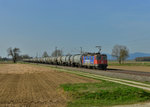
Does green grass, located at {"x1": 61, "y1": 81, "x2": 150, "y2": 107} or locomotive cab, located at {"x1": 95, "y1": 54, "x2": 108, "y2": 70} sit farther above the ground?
locomotive cab, located at {"x1": 95, "y1": 54, "x2": 108, "y2": 70}

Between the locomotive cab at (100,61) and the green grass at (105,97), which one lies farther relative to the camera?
the locomotive cab at (100,61)

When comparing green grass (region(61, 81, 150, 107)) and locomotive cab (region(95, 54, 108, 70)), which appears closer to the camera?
green grass (region(61, 81, 150, 107))

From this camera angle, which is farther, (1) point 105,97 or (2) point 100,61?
(2) point 100,61

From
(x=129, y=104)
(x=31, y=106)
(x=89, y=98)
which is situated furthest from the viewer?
(x=89, y=98)

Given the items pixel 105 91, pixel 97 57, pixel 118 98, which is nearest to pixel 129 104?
pixel 118 98

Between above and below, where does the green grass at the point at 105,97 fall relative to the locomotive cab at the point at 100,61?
below

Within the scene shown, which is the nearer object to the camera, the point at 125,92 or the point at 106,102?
the point at 106,102

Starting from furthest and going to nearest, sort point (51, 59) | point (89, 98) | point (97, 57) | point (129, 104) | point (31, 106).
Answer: point (51, 59), point (97, 57), point (89, 98), point (129, 104), point (31, 106)

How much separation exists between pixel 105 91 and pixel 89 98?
5.70 ft

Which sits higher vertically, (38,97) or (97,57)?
(97,57)

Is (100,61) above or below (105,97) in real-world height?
above

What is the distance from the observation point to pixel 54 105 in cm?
1338

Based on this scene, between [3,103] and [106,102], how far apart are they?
7096mm

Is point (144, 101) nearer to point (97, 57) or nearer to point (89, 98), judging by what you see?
point (89, 98)
